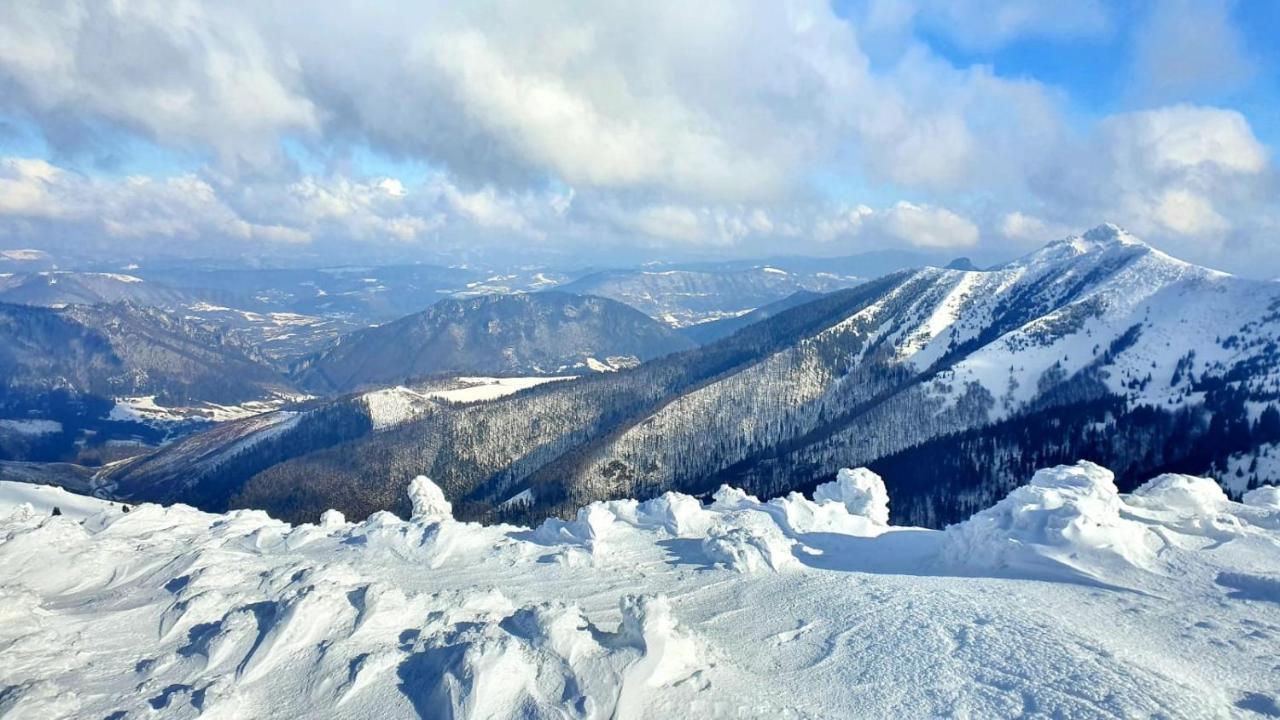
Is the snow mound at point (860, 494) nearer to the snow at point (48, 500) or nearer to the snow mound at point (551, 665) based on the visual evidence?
the snow mound at point (551, 665)

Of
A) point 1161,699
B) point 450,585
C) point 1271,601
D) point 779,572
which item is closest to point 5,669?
point 450,585

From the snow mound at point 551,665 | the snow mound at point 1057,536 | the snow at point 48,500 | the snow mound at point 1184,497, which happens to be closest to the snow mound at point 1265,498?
the snow mound at point 1184,497

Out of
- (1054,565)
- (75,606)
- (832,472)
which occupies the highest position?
(1054,565)

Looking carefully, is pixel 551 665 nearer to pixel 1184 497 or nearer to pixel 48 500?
pixel 1184 497

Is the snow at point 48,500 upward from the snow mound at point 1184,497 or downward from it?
downward

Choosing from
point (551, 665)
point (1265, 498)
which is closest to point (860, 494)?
point (1265, 498)

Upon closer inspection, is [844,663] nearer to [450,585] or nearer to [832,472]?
[450,585]
